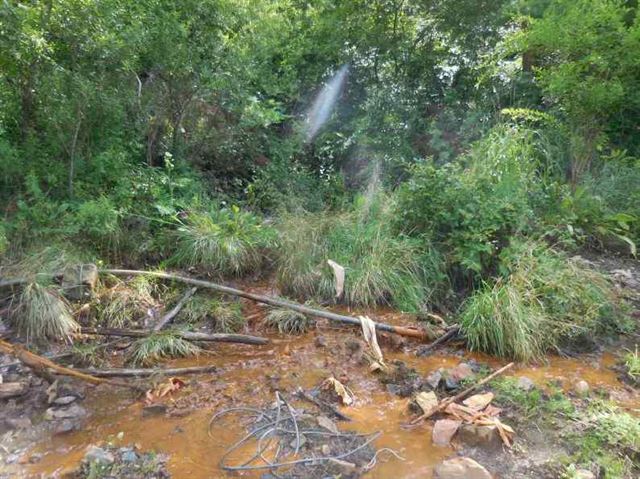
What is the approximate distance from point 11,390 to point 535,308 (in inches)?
167

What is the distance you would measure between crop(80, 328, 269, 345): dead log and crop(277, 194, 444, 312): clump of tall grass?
103 cm

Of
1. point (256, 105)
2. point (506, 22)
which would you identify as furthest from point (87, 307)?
point (506, 22)

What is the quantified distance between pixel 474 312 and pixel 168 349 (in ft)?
8.98

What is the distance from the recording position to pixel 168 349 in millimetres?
4547

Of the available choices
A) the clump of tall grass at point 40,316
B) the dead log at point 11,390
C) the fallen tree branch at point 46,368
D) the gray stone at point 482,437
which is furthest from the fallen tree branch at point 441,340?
the dead log at point 11,390

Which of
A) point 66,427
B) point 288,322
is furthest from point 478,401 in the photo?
point 66,427

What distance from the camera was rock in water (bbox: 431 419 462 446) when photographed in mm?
3385

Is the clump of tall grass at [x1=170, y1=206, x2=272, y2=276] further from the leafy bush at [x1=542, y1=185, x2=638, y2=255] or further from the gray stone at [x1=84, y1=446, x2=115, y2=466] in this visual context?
the leafy bush at [x1=542, y1=185, x2=638, y2=255]

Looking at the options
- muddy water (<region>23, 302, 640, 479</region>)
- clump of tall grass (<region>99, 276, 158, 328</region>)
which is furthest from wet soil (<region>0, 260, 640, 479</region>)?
clump of tall grass (<region>99, 276, 158, 328</region>)

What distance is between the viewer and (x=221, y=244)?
5.89 meters

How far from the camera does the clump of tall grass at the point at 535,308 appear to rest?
4.63 m

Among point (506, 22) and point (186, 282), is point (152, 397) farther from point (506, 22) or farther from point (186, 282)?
point (506, 22)

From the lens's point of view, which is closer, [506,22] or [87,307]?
[87,307]

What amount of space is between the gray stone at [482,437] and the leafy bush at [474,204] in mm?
2139
